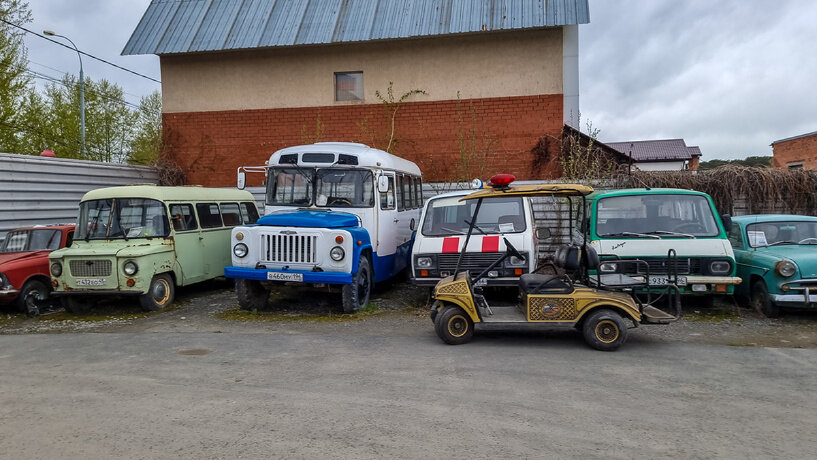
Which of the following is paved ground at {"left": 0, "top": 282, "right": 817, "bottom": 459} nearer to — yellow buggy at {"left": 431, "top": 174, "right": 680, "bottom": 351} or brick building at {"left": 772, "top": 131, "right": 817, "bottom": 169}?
yellow buggy at {"left": 431, "top": 174, "right": 680, "bottom": 351}

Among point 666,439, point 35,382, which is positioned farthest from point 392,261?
point 666,439

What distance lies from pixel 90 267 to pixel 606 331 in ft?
25.9

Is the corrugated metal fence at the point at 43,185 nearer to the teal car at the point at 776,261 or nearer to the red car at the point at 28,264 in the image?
the red car at the point at 28,264

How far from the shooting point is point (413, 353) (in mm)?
6965

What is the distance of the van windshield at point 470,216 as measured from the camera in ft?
31.5

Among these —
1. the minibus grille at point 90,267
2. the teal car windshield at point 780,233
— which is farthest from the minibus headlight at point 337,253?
the teal car windshield at point 780,233

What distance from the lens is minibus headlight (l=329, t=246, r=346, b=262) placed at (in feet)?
29.6

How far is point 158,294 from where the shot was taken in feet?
33.2

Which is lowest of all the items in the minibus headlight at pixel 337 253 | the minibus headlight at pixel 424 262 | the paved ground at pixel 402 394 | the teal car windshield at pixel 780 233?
the paved ground at pixel 402 394

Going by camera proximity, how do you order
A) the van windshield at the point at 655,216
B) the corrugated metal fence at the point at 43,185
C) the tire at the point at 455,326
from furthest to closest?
the corrugated metal fence at the point at 43,185 < the van windshield at the point at 655,216 < the tire at the point at 455,326

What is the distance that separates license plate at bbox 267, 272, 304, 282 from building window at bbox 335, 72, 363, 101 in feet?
23.3

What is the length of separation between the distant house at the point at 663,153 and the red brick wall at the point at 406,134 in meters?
38.2

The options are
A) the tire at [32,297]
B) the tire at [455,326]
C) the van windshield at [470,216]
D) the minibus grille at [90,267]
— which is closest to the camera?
the tire at [455,326]

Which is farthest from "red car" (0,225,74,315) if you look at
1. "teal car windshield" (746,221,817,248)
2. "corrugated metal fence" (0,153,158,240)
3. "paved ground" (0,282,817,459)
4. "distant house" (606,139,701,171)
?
"distant house" (606,139,701,171)
